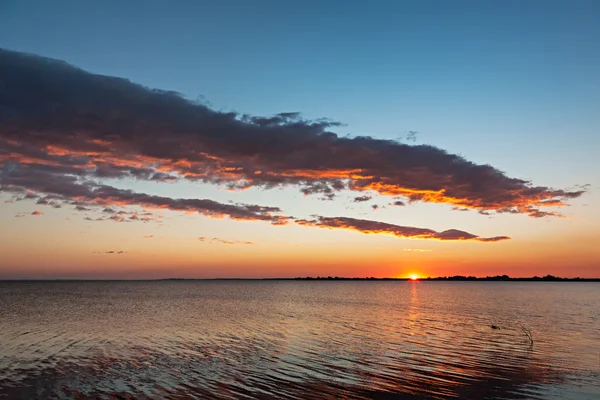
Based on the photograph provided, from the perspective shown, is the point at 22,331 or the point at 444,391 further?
the point at 22,331

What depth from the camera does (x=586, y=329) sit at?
171ft

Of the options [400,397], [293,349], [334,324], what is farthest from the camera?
[334,324]

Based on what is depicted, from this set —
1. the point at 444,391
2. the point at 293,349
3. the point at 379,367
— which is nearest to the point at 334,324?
the point at 293,349

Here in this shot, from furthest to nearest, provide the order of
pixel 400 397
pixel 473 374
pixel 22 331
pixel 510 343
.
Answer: pixel 22 331
pixel 510 343
pixel 473 374
pixel 400 397

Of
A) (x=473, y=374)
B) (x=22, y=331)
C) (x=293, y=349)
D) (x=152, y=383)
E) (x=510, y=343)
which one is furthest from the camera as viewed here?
(x=22, y=331)

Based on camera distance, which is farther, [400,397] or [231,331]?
[231,331]

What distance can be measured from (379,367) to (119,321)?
4097cm

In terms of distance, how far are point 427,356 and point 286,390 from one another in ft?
49.4

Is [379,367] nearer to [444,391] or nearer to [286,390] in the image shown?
[444,391]

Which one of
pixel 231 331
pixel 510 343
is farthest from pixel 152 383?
pixel 510 343

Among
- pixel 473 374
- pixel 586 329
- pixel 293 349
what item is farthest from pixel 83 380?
pixel 586 329

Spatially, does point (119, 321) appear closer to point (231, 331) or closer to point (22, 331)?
point (22, 331)

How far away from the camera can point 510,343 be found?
Result: 41.6m

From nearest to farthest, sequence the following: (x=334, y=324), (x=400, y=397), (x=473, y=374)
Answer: (x=400, y=397) < (x=473, y=374) < (x=334, y=324)
